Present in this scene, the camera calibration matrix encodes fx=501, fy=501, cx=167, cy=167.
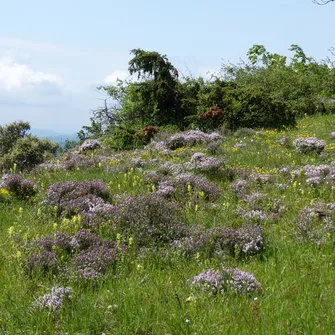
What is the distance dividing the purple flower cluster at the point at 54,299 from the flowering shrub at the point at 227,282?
1.34 metres

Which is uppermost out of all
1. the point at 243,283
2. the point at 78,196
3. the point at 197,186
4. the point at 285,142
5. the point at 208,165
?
the point at 285,142

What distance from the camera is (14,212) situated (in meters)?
9.01

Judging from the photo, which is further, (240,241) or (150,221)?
(150,221)

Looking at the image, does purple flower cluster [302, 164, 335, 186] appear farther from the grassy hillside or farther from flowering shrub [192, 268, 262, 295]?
flowering shrub [192, 268, 262, 295]

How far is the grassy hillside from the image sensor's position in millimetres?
4547

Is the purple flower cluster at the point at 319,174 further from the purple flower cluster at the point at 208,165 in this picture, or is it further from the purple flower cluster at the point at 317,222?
the purple flower cluster at the point at 208,165

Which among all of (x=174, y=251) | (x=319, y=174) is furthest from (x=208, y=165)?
(x=174, y=251)

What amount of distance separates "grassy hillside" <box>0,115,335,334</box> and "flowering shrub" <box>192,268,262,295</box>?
0.01 meters

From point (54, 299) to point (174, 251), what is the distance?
2.18 m

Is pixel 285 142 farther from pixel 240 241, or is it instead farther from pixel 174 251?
pixel 174 251

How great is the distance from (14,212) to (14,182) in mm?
1007

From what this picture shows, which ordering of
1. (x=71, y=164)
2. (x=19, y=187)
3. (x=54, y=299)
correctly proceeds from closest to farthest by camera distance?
1. (x=54, y=299)
2. (x=19, y=187)
3. (x=71, y=164)

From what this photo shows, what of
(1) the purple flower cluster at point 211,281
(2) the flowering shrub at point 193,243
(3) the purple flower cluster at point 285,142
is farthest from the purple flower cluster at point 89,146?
(1) the purple flower cluster at point 211,281

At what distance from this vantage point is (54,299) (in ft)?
15.7
